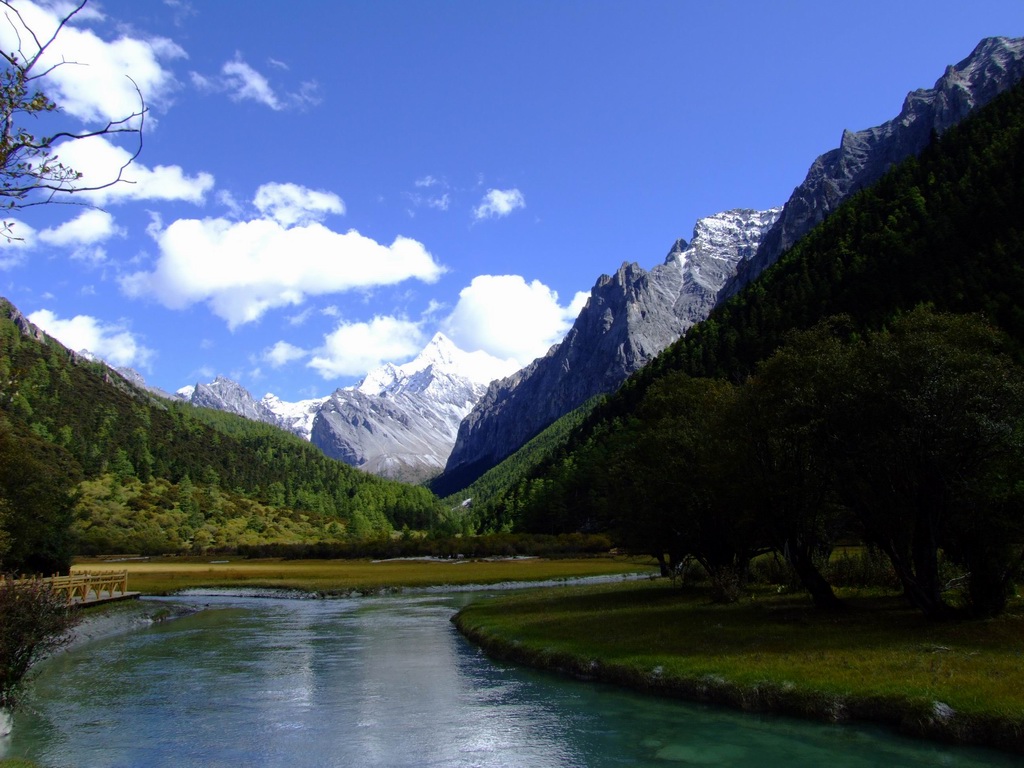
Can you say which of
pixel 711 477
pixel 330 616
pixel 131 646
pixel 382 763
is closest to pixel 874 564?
pixel 711 477

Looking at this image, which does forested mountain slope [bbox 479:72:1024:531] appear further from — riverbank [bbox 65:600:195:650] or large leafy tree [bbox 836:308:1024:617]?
large leafy tree [bbox 836:308:1024:617]

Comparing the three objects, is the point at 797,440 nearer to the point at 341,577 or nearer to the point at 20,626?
the point at 20,626

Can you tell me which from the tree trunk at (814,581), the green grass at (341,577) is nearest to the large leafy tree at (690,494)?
the tree trunk at (814,581)

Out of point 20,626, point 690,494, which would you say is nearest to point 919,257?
point 690,494

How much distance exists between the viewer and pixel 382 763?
20.3m

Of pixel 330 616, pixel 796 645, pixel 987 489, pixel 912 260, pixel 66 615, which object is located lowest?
pixel 330 616

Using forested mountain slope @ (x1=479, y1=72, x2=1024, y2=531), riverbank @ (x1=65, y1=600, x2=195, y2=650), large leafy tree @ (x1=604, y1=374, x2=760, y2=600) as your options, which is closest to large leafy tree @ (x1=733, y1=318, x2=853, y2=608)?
large leafy tree @ (x1=604, y1=374, x2=760, y2=600)

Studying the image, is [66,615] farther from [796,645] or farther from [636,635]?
[796,645]

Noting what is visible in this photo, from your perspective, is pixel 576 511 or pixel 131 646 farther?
pixel 576 511

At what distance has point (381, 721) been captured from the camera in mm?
25125

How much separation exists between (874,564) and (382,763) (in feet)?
137

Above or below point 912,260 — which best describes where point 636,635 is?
below

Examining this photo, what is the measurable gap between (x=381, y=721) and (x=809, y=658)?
16280 millimetres

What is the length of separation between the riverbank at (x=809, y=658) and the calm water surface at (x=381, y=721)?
3.05 feet
